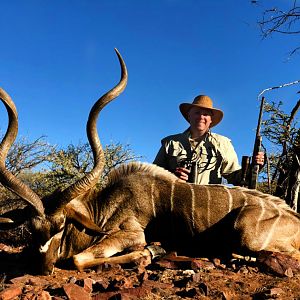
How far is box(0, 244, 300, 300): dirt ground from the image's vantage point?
2.31 metres

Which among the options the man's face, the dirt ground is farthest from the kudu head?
the man's face

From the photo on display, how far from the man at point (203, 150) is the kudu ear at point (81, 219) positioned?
63.4 inches

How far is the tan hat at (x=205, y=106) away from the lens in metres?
4.90

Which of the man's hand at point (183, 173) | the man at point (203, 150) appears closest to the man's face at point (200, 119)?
the man at point (203, 150)

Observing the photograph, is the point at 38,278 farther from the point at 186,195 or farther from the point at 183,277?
the point at 186,195

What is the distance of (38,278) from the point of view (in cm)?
272

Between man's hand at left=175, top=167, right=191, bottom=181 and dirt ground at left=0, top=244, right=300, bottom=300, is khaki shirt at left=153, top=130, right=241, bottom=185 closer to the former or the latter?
man's hand at left=175, top=167, right=191, bottom=181

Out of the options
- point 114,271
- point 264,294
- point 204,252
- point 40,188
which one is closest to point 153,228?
point 204,252

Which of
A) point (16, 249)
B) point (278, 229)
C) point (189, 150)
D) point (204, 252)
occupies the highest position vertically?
point (189, 150)

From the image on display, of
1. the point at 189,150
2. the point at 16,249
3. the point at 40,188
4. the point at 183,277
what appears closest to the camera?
the point at 183,277

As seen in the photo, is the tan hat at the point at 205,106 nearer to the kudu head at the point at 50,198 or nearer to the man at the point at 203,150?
the man at the point at 203,150

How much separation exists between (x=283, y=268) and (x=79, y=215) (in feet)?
4.93

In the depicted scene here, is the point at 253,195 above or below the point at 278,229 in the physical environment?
above

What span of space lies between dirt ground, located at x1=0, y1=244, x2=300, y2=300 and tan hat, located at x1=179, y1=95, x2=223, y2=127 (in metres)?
2.19
